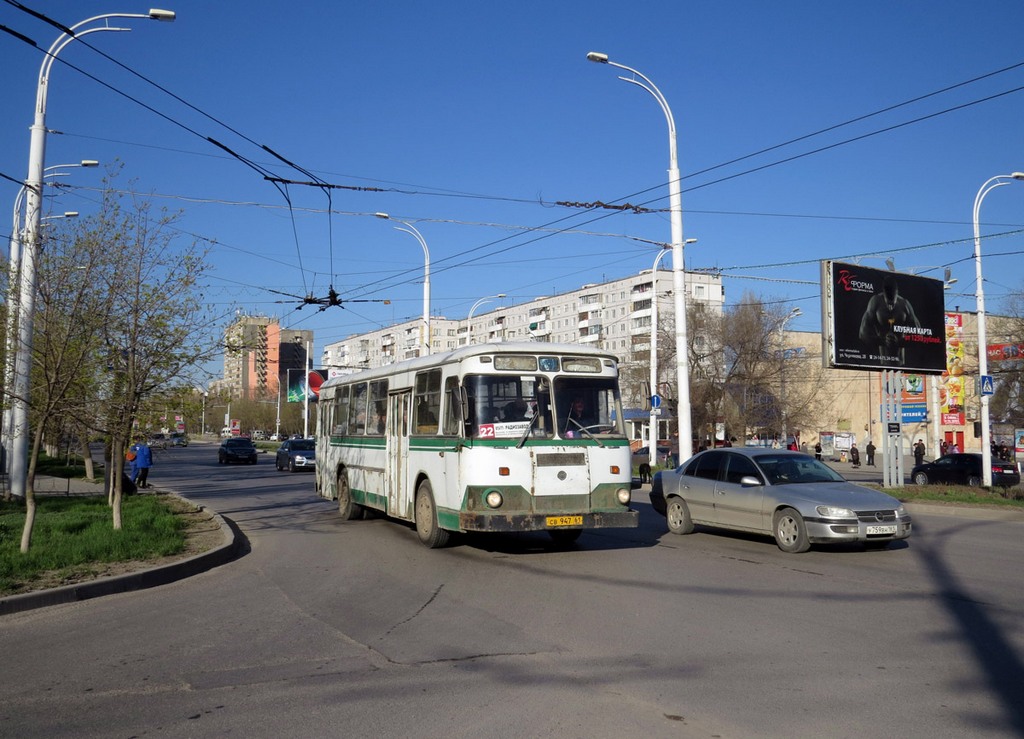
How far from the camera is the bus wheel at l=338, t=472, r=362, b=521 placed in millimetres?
18659

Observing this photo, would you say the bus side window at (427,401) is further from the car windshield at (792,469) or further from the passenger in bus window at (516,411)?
the car windshield at (792,469)

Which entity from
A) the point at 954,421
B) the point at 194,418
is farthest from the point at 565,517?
the point at 954,421

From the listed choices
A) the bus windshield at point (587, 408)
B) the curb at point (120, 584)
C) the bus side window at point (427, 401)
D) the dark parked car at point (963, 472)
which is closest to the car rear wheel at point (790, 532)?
the bus windshield at point (587, 408)

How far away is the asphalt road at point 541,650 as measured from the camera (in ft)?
18.5

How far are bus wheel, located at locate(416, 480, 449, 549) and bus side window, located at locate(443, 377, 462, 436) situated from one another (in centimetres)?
121

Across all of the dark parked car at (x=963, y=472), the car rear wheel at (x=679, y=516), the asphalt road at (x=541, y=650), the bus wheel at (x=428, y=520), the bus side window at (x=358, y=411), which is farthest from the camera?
the dark parked car at (x=963, y=472)

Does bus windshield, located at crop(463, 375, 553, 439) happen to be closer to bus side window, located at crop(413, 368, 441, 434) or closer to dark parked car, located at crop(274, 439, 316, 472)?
bus side window, located at crop(413, 368, 441, 434)

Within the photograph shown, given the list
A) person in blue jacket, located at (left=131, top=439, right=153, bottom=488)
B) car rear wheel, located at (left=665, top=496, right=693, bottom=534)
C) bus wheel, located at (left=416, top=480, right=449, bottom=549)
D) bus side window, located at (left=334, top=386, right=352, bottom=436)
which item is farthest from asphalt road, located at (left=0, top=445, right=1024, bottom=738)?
person in blue jacket, located at (left=131, top=439, right=153, bottom=488)

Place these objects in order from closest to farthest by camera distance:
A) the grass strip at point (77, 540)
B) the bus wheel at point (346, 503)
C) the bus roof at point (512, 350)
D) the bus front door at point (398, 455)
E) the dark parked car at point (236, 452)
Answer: the grass strip at point (77, 540)
the bus roof at point (512, 350)
the bus front door at point (398, 455)
the bus wheel at point (346, 503)
the dark parked car at point (236, 452)

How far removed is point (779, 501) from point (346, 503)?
930 cm

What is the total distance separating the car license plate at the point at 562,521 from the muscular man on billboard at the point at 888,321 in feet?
55.9

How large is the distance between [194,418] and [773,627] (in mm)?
10403

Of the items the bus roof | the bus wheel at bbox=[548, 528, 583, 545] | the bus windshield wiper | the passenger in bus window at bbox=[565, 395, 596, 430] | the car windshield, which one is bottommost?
the bus wheel at bbox=[548, 528, 583, 545]

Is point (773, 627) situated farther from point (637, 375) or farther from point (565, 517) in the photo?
point (637, 375)
